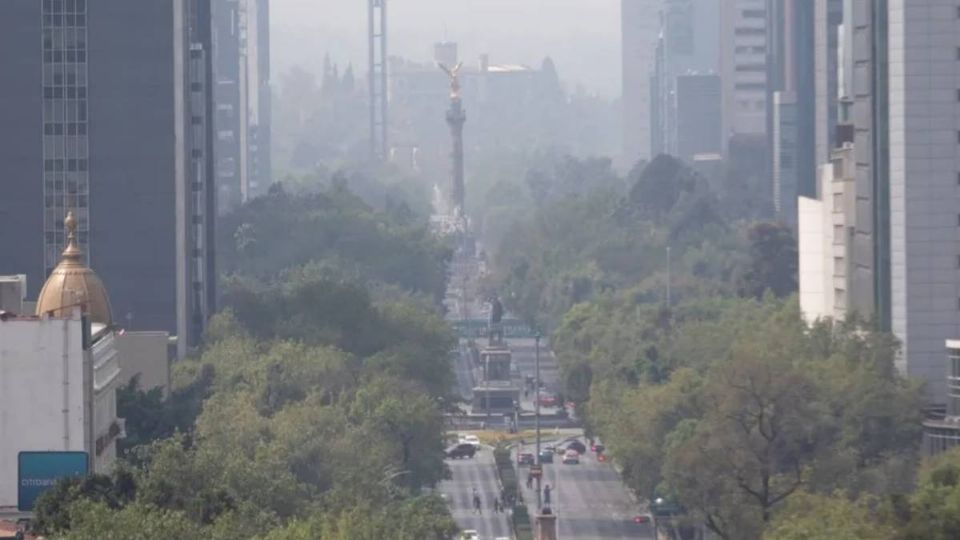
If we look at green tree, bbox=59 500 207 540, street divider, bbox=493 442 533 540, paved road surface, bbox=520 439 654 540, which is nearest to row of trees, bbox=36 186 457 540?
green tree, bbox=59 500 207 540

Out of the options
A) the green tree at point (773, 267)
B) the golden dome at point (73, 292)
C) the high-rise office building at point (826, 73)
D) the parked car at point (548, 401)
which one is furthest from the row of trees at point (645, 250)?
the golden dome at point (73, 292)

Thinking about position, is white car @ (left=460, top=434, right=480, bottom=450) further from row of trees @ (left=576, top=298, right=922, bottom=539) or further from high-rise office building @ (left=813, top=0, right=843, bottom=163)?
high-rise office building @ (left=813, top=0, right=843, bottom=163)

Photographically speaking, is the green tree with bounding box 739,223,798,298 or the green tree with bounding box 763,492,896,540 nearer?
the green tree with bounding box 763,492,896,540

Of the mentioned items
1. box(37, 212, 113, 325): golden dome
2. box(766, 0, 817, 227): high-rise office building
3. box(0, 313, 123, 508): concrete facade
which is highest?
box(766, 0, 817, 227): high-rise office building

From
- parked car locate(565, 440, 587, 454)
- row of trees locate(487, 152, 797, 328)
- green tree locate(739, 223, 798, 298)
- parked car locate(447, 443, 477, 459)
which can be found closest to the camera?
parked car locate(447, 443, 477, 459)

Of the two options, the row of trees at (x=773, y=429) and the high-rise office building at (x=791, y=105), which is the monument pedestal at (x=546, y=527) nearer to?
the row of trees at (x=773, y=429)

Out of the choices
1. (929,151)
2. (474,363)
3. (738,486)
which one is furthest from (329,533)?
(474,363)

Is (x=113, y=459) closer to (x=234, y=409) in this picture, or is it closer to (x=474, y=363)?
(x=234, y=409)
